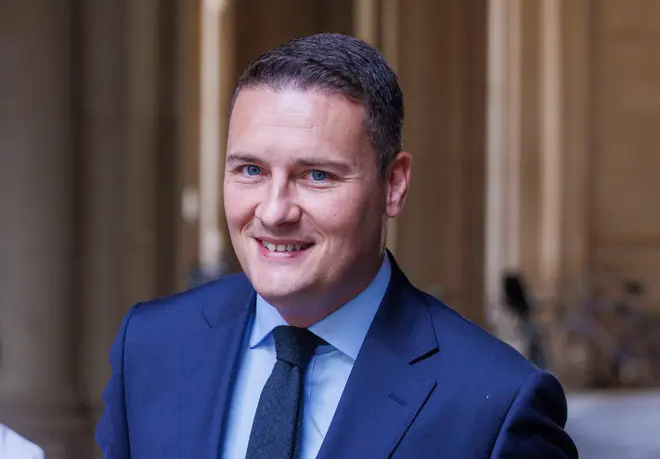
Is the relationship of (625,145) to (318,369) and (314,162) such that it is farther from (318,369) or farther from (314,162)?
(314,162)

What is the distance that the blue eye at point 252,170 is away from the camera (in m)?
1.81

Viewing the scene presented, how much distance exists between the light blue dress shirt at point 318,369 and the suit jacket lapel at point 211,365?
0.09ft

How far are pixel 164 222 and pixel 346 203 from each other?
452 cm

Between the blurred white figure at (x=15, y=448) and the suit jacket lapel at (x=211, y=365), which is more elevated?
the suit jacket lapel at (x=211, y=365)

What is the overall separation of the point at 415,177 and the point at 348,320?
322 inches

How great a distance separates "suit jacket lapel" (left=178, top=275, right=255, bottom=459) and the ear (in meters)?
0.35

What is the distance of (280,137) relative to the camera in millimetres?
1752

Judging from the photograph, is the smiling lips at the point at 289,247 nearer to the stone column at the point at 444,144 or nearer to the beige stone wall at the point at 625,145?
the stone column at the point at 444,144

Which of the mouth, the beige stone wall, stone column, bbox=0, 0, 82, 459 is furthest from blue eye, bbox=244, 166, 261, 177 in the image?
the beige stone wall

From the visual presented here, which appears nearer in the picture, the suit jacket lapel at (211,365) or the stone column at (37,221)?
the suit jacket lapel at (211,365)

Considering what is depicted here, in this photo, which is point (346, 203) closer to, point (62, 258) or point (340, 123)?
point (340, 123)

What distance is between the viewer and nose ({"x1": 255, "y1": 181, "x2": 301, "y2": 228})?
175 cm

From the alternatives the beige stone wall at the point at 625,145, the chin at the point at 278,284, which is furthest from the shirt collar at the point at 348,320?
the beige stone wall at the point at 625,145

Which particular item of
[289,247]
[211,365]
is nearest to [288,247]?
[289,247]
